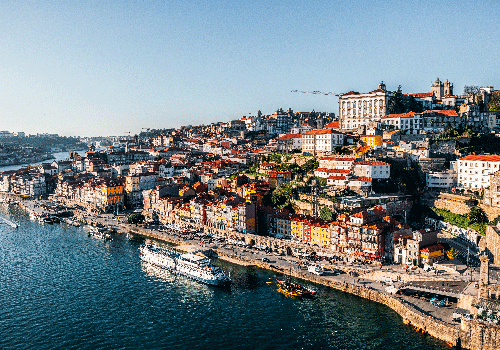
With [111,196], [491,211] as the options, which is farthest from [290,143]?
[491,211]

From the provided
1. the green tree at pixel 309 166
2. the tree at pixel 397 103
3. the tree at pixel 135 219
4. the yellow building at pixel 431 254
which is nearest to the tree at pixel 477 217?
the yellow building at pixel 431 254

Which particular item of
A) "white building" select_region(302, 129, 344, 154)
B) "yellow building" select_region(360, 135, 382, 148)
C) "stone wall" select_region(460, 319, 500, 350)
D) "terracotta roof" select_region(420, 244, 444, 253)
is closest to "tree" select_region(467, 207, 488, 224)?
"terracotta roof" select_region(420, 244, 444, 253)

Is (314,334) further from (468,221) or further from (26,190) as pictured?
(26,190)

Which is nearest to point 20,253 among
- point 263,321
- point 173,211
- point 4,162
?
point 173,211

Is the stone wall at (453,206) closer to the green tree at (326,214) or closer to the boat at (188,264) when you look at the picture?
the green tree at (326,214)

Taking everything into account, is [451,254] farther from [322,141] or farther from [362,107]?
[362,107]

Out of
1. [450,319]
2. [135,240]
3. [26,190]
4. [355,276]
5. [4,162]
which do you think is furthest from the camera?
[4,162]
